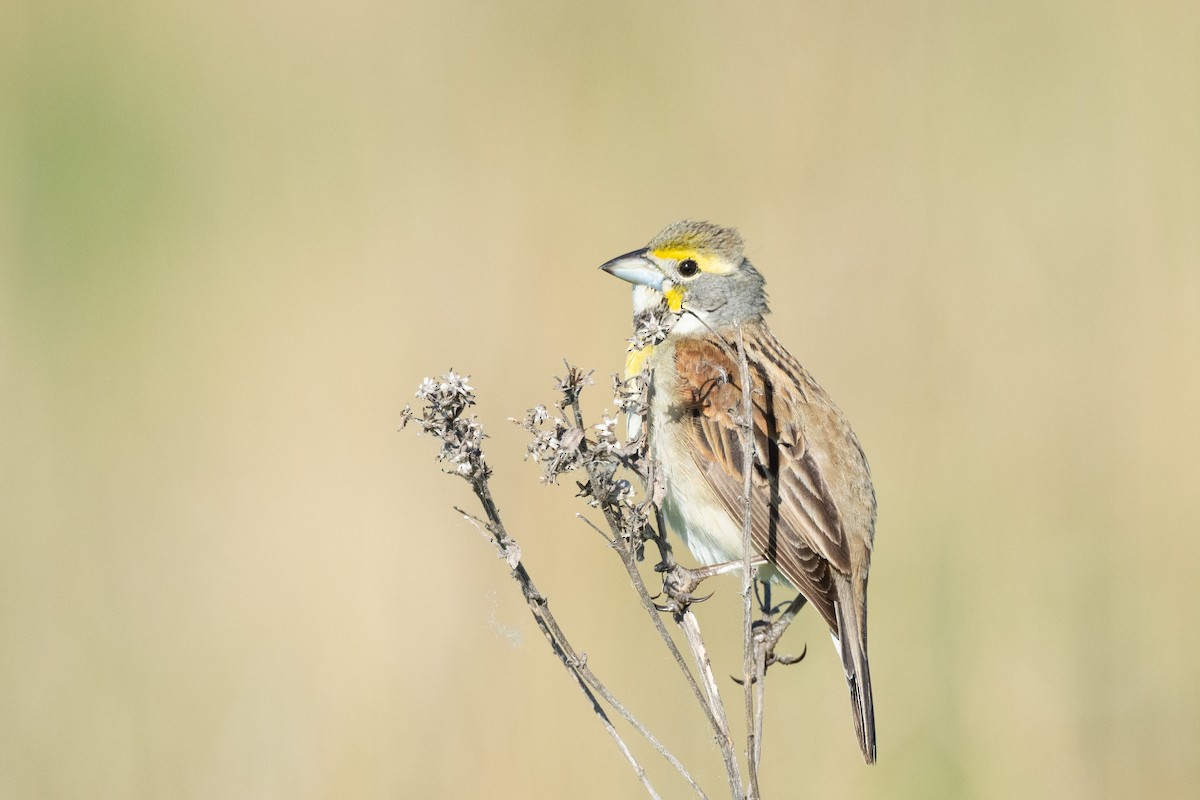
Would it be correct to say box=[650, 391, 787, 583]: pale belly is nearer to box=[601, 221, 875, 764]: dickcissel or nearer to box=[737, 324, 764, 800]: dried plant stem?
box=[601, 221, 875, 764]: dickcissel

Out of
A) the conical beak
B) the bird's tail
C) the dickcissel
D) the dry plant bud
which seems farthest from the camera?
the conical beak

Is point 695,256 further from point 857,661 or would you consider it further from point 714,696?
point 714,696

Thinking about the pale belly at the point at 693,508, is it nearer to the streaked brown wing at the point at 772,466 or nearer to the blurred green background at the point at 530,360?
the streaked brown wing at the point at 772,466

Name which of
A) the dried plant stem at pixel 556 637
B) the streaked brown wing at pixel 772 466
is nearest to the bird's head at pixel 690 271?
the streaked brown wing at pixel 772 466

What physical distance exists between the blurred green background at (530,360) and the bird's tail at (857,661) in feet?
4.62

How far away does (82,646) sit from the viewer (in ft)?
19.0

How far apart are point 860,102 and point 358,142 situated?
9.50 feet

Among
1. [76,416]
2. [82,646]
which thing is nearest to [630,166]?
[76,416]

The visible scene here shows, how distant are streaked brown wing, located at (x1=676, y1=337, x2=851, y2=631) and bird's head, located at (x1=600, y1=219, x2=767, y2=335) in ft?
0.89

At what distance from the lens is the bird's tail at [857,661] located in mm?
3727

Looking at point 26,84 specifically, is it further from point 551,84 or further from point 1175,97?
point 1175,97

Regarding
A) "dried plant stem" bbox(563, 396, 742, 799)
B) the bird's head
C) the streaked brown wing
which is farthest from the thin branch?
the bird's head

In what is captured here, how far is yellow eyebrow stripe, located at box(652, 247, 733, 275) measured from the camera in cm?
458

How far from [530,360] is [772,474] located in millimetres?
2901
